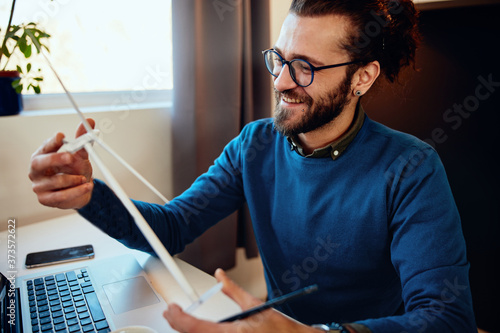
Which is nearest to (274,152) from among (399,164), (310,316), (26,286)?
(399,164)

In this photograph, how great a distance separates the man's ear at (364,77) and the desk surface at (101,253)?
63 cm

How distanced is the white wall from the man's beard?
2.13ft

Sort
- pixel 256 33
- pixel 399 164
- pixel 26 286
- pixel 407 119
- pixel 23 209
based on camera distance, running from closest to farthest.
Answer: pixel 26 286 → pixel 399 164 → pixel 23 209 → pixel 407 119 → pixel 256 33

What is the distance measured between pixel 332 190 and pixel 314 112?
21 cm

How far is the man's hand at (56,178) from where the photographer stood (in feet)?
2.43

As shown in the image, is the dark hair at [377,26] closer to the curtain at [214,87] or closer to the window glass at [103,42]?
the curtain at [214,87]

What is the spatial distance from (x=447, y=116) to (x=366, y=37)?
0.64 m

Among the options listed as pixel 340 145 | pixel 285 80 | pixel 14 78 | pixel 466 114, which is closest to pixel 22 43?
pixel 14 78

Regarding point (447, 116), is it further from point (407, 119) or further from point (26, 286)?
point (26, 286)

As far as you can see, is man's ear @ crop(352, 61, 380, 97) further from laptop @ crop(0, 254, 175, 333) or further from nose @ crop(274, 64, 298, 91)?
laptop @ crop(0, 254, 175, 333)

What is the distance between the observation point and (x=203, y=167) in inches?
64.2

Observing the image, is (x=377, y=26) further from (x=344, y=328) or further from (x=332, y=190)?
(x=344, y=328)

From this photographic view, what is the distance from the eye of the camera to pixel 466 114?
1.47 meters

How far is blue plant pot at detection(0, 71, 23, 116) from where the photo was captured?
115cm
